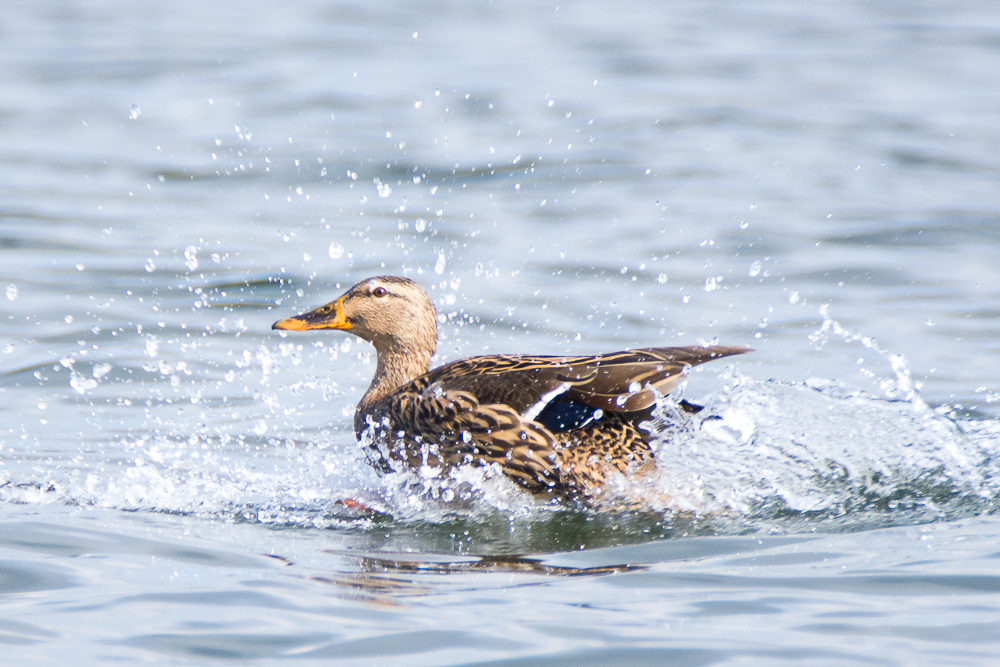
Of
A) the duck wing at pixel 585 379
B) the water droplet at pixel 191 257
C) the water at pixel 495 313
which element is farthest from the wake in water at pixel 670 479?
the water droplet at pixel 191 257

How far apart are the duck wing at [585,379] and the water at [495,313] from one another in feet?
1.03

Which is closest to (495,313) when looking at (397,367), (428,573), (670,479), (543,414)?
(397,367)

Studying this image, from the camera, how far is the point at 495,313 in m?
9.18

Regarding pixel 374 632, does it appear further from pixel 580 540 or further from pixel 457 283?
pixel 457 283

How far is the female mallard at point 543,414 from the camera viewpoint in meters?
5.51

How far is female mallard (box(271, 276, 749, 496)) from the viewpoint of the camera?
18.1 ft

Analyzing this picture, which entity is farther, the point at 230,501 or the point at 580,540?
the point at 230,501

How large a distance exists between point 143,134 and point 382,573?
10038 mm

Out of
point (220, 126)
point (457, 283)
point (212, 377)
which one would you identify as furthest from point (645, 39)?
point (212, 377)

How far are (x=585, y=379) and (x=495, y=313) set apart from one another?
368 centimetres

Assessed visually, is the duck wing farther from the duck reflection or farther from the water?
the duck reflection

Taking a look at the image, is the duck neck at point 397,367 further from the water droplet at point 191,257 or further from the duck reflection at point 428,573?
the water droplet at point 191,257

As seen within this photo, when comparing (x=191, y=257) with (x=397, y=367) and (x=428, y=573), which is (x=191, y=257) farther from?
(x=428, y=573)

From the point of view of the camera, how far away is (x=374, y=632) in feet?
13.5
